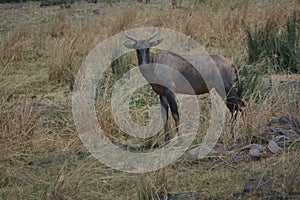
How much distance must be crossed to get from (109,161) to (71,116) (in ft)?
3.89

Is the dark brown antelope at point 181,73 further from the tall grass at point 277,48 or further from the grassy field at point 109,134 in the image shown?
the tall grass at point 277,48

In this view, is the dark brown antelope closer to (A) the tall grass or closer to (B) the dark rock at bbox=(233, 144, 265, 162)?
(B) the dark rock at bbox=(233, 144, 265, 162)

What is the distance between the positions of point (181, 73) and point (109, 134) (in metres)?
0.97

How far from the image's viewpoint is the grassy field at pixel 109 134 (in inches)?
169

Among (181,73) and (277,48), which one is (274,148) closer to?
(181,73)

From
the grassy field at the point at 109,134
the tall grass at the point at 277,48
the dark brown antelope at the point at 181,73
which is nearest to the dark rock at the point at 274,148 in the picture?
the grassy field at the point at 109,134

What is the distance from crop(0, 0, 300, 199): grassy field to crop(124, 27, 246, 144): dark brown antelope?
0.21 m

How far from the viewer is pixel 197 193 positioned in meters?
4.29

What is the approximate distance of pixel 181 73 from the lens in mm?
6148

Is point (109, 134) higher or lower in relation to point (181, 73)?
lower

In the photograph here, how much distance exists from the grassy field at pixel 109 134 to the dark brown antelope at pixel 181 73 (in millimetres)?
207

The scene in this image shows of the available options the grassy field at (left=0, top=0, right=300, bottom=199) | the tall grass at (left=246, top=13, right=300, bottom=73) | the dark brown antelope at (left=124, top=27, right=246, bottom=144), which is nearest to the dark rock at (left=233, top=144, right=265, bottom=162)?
the grassy field at (left=0, top=0, right=300, bottom=199)

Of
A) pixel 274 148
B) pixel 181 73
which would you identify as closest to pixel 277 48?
pixel 181 73

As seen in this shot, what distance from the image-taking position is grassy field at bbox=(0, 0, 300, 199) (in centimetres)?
428
